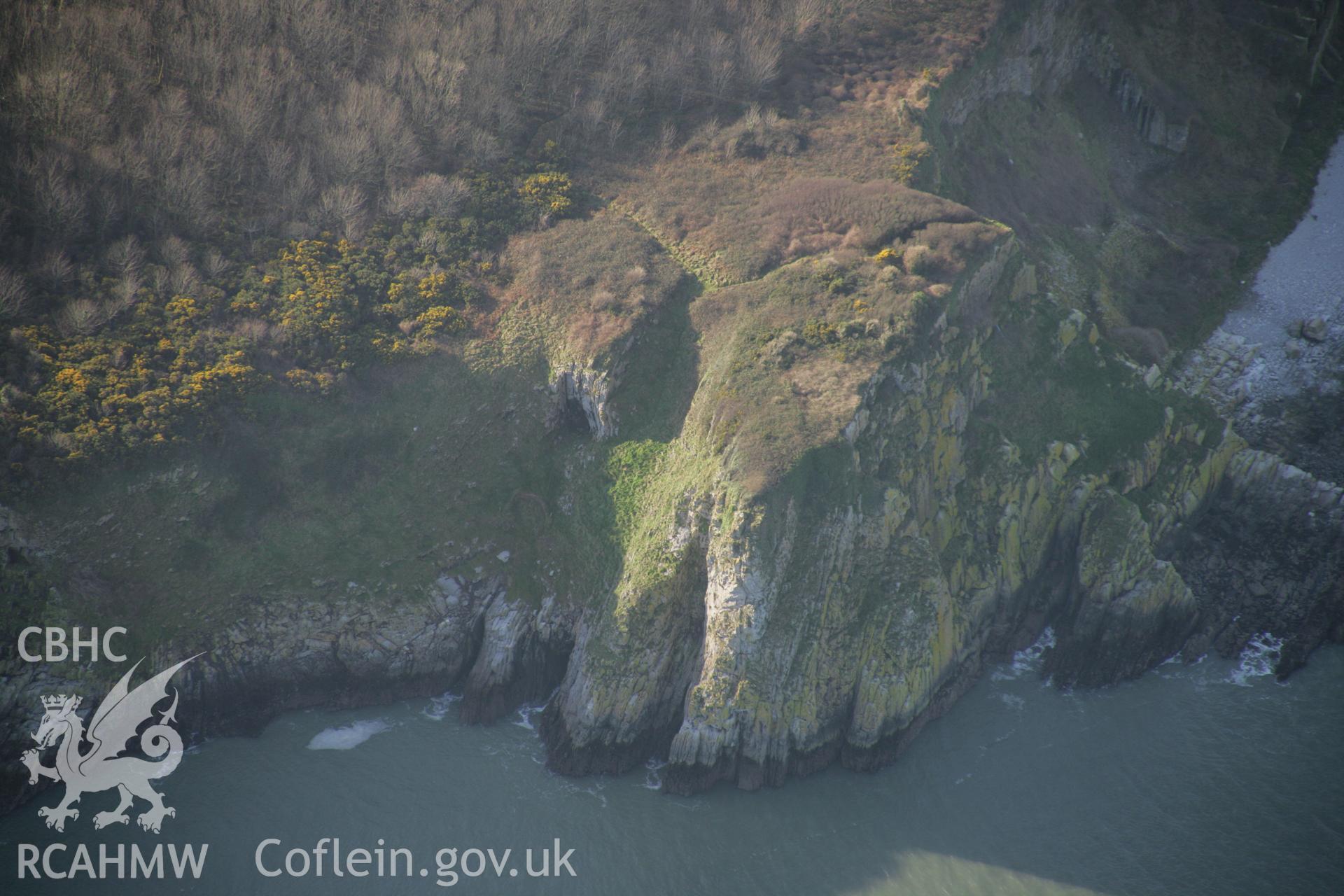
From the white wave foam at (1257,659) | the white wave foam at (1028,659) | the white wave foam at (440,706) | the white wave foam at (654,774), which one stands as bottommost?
the white wave foam at (440,706)

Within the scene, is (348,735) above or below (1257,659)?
below

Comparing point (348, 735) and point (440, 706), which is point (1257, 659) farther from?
point (348, 735)

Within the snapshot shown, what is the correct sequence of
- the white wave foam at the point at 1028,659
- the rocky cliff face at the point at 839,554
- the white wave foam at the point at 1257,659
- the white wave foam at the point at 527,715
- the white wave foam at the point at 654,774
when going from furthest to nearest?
the white wave foam at the point at 1028,659
the white wave foam at the point at 1257,659
the white wave foam at the point at 527,715
the rocky cliff face at the point at 839,554
the white wave foam at the point at 654,774

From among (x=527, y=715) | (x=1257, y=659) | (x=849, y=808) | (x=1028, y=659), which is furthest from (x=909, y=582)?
(x=527, y=715)

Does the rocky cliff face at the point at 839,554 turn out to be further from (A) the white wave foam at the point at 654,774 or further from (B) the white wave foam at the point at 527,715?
(B) the white wave foam at the point at 527,715

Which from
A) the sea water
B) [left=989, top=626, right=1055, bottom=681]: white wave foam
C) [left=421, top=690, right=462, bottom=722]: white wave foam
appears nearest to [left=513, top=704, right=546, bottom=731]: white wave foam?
the sea water

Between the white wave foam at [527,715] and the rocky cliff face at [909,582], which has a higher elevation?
the rocky cliff face at [909,582]

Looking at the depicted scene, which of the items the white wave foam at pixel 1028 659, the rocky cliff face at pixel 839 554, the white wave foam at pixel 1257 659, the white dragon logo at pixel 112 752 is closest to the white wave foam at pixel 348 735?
the rocky cliff face at pixel 839 554
